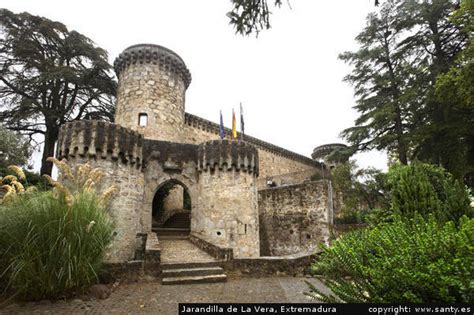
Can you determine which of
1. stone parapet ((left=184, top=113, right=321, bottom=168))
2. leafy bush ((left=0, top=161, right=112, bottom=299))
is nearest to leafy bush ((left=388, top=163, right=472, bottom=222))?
leafy bush ((left=0, top=161, right=112, bottom=299))

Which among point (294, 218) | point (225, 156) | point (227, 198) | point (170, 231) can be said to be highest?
point (225, 156)

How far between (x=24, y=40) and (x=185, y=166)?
521 inches

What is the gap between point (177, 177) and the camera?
1154 centimetres

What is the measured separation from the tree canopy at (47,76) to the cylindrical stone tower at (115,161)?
27.2 ft

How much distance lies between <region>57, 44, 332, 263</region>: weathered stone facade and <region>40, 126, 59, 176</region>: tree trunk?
17.1ft

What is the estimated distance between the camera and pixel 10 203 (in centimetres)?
476

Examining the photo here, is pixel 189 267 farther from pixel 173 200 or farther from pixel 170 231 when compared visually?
pixel 173 200

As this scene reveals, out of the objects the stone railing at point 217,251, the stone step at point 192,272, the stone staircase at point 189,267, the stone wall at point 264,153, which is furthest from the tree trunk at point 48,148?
the stone step at point 192,272

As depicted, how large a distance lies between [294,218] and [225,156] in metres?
5.57

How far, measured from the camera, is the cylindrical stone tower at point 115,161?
8812 mm

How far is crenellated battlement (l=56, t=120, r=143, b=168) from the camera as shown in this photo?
29.0ft
